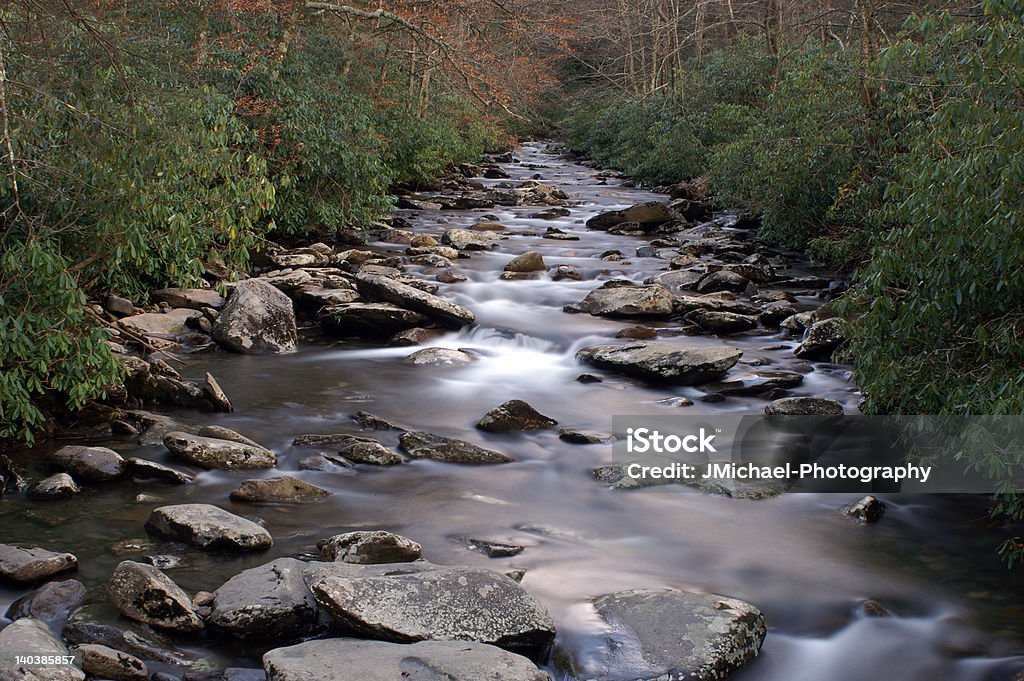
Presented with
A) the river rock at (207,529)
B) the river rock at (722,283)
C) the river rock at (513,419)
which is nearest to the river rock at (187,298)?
the river rock at (513,419)

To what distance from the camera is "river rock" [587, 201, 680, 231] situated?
22.3 m

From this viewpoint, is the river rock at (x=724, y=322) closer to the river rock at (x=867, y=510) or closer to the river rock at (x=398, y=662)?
the river rock at (x=867, y=510)

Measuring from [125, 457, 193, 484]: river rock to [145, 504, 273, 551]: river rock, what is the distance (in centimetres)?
91

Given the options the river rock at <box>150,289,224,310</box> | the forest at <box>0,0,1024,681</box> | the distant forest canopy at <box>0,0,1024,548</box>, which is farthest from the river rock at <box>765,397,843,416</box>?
the river rock at <box>150,289,224,310</box>

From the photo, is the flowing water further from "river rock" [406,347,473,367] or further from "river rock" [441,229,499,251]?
"river rock" [441,229,499,251]

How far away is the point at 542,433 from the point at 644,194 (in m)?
20.0

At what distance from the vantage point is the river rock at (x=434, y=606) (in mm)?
4953

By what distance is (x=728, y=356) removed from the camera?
1077 centimetres

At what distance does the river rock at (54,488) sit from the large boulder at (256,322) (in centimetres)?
468

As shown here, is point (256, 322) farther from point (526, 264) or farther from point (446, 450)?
point (526, 264)

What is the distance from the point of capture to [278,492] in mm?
7148

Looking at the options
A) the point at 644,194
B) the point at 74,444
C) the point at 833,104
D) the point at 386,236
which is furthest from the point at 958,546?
the point at 644,194

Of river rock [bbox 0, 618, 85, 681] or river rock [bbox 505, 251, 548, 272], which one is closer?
river rock [bbox 0, 618, 85, 681]

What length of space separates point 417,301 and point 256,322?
91.1 inches
